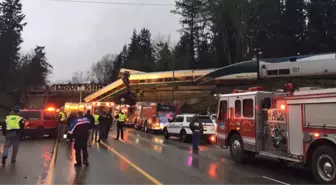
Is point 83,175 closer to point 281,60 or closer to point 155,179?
point 155,179

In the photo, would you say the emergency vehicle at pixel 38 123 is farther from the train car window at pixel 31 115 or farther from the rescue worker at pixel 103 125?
the rescue worker at pixel 103 125

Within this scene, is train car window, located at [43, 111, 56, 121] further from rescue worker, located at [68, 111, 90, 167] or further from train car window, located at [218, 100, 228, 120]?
train car window, located at [218, 100, 228, 120]

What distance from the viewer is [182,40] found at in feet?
311

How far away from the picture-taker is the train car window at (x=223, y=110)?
1479 centimetres

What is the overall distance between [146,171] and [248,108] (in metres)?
4.47

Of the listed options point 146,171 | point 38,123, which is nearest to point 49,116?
point 38,123

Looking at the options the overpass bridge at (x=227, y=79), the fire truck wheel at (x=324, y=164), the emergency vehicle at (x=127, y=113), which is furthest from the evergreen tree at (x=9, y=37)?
the fire truck wheel at (x=324, y=164)

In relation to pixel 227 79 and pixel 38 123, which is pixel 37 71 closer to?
pixel 227 79

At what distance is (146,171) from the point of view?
1088 cm

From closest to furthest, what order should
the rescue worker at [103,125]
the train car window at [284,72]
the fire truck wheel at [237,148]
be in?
the fire truck wheel at [237,148]
the rescue worker at [103,125]
the train car window at [284,72]

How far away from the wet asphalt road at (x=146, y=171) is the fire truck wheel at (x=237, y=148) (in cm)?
29

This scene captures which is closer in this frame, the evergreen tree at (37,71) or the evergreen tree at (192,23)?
the evergreen tree at (192,23)

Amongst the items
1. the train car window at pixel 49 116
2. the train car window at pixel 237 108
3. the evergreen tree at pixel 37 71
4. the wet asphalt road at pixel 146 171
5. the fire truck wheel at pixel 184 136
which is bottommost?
the wet asphalt road at pixel 146 171

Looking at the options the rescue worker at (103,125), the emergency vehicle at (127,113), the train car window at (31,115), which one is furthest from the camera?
the emergency vehicle at (127,113)
